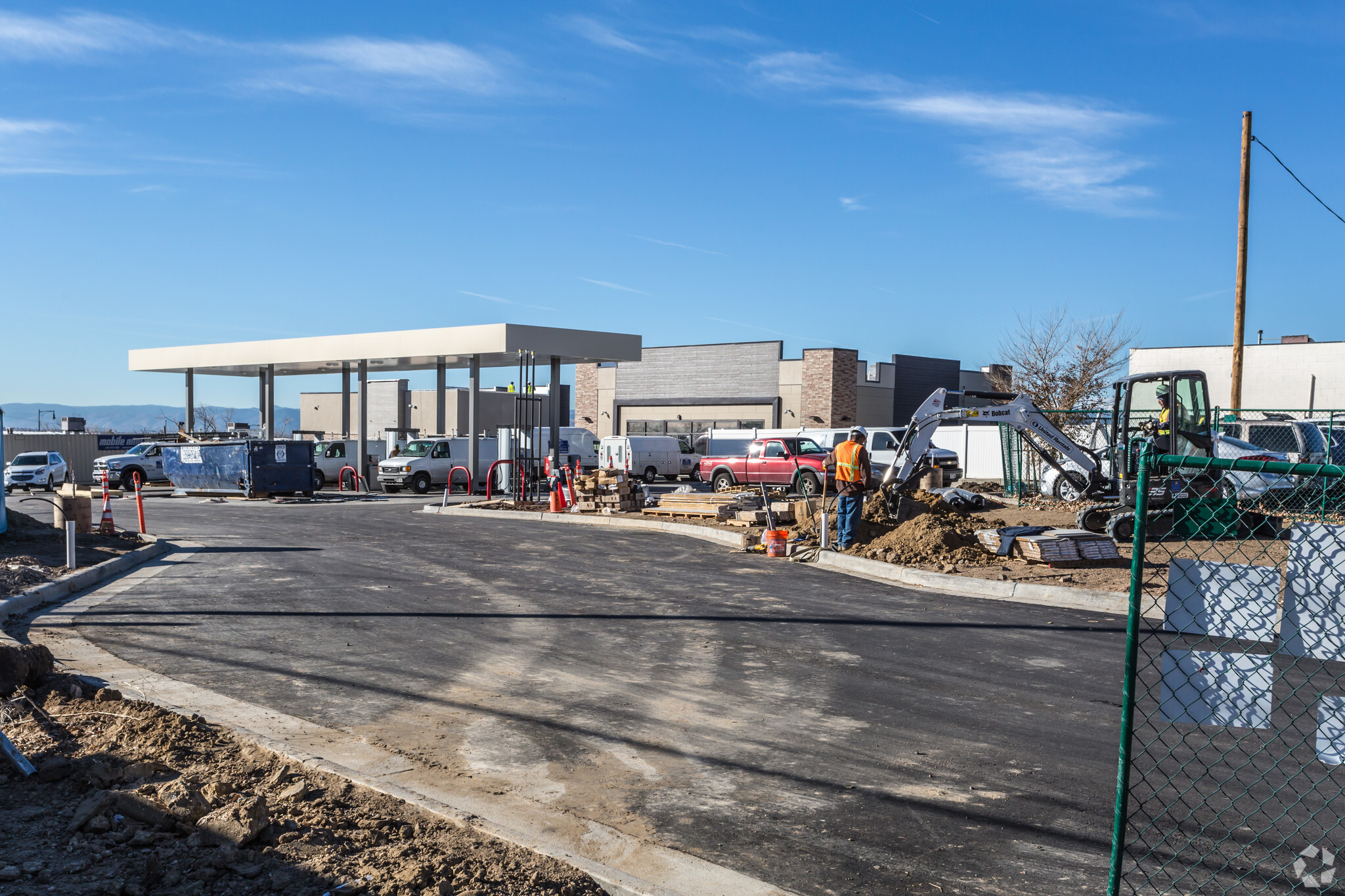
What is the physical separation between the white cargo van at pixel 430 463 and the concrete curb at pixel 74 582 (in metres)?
18.1

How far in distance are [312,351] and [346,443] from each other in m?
3.76

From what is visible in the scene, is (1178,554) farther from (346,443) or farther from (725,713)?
(346,443)

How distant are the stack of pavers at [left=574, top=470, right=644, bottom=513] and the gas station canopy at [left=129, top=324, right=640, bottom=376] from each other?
25.4 ft

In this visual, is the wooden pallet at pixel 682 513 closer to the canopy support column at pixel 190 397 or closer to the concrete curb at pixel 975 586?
the concrete curb at pixel 975 586

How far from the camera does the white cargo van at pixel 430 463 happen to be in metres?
36.0

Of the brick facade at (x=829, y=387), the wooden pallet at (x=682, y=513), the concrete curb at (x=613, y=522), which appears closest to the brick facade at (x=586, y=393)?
the brick facade at (x=829, y=387)

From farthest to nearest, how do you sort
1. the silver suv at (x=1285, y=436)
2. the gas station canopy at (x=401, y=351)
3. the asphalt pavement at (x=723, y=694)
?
the gas station canopy at (x=401, y=351), the silver suv at (x=1285, y=436), the asphalt pavement at (x=723, y=694)

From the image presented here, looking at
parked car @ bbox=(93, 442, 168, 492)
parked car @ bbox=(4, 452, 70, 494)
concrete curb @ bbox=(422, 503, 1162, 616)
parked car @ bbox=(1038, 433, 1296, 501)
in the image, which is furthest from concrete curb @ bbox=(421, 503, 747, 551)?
parked car @ bbox=(4, 452, 70, 494)

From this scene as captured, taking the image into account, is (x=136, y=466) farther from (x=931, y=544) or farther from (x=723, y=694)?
(x=723, y=694)

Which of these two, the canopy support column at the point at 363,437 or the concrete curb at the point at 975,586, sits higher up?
the canopy support column at the point at 363,437

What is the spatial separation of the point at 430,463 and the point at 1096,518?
77.4 feet

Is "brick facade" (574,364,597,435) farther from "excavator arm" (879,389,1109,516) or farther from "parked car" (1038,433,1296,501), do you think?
"excavator arm" (879,389,1109,516)

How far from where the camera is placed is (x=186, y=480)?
3394 cm

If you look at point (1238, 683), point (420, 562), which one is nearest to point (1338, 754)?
point (1238, 683)
